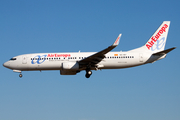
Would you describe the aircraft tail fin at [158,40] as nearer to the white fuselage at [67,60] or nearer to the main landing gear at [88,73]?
the white fuselage at [67,60]

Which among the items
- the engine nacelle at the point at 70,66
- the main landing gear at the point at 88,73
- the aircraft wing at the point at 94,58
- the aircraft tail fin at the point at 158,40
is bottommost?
the main landing gear at the point at 88,73

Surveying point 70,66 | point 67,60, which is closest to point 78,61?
point 70,66

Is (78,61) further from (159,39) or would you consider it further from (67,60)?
(159,39)

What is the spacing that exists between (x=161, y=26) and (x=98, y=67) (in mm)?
11800

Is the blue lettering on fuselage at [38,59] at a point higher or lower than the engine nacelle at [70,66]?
higher

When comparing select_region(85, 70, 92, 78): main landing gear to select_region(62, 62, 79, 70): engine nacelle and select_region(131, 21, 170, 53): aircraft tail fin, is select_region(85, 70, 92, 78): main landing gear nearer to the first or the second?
select_region(62, 62, 79, 70): engine nacelle

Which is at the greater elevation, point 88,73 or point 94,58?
point 94,58

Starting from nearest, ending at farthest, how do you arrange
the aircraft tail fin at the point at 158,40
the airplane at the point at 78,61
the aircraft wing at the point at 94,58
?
the aircraft wing at the point at 94,58 → the airplane at the point at 78,61 → the aircraft tail fin at the point at 158,40

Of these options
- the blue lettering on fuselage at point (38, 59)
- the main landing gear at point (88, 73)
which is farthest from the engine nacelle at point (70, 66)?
the blue lettering on fuselage at point (38, 59)

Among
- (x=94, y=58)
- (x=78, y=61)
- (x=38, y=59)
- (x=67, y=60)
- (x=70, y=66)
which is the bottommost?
(x=70, y=66)

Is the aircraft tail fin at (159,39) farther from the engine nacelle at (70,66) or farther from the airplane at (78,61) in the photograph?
the engine nacelle at (70,66)

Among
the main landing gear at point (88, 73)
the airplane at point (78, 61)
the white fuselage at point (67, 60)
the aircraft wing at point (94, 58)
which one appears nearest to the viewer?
the aircraft wing at point (94, 58)

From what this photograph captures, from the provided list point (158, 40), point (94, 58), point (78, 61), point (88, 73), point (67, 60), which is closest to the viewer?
point (94, 58)

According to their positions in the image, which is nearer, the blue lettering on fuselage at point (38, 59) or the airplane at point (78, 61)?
the airplane at point (78, 61)
